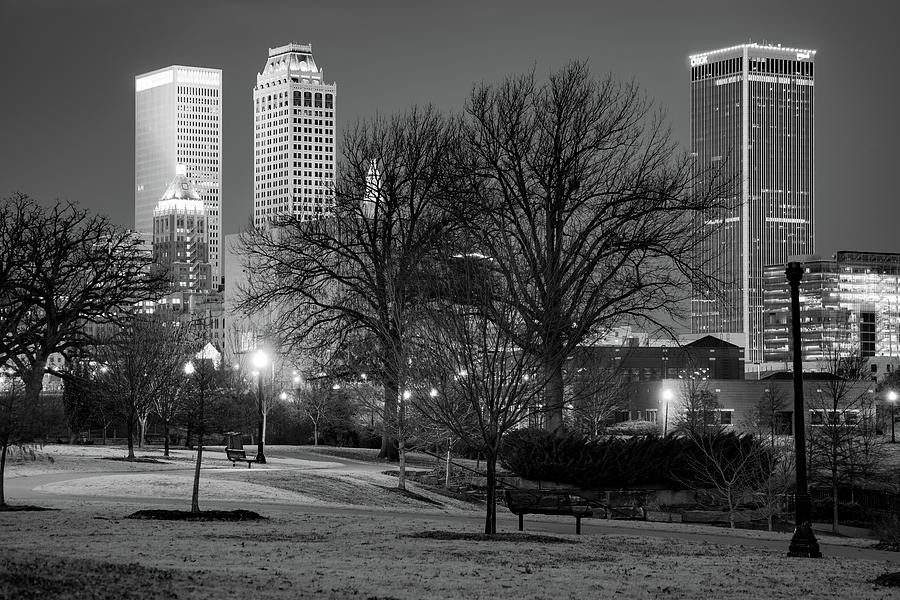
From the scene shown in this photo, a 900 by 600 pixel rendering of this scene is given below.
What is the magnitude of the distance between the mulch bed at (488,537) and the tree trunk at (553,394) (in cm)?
249

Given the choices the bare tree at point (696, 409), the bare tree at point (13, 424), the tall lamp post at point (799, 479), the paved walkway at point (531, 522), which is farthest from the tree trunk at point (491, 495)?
the bare tree at point (696, 409)

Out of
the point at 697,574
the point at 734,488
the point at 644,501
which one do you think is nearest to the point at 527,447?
the point at 644,501

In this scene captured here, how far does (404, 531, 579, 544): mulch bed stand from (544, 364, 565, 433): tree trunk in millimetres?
2494

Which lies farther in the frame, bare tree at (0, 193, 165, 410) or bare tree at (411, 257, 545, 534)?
bare tree at (0, 193, 165, 410)

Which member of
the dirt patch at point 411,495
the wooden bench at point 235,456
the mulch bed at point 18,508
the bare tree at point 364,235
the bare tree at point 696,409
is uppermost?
the bare tree at point 364,235

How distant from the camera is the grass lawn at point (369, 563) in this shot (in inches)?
576

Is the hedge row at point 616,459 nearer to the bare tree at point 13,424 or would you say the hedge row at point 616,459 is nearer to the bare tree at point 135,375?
the bare tree at point 13,424

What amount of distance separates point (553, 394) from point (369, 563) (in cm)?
1637

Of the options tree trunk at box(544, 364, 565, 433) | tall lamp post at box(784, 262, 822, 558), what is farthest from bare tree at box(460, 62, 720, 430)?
tall lamp post at box(784, 262, 822, 558)

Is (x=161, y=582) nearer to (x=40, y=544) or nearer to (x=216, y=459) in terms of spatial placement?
(x=40, y=544)

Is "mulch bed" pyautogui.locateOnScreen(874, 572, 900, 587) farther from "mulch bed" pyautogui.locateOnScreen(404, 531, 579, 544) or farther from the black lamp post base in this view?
"mulch bed" pyautogui.locateOnScreen(404, 531, 579, 544)

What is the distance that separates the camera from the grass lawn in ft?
48.0

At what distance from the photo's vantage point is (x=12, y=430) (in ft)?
95.1

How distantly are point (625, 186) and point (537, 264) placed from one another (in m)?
5.55
